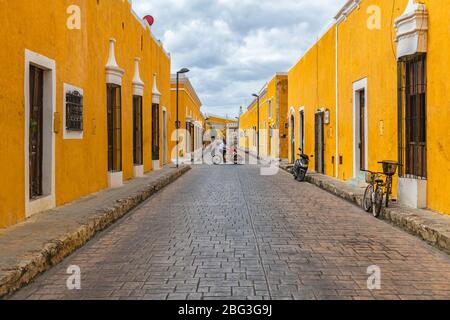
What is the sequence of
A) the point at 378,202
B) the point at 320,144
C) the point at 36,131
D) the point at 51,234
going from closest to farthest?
the point at 51,234 < the point at 36,131 < the point at 378,202 < the point at 320,144

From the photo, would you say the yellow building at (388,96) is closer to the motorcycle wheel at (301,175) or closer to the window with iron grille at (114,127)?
the motorcycle wheel at (301,175)

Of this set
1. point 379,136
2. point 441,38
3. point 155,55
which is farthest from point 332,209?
point 155,55

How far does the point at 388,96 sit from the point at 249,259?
6385 mm

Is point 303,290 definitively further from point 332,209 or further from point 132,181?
point 132,181

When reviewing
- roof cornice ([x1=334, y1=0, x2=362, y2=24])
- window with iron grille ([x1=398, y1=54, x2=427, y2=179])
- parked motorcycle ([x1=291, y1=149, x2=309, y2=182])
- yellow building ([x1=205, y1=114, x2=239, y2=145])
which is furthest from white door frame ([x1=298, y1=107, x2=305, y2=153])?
yellow building ([x1=205, y1=114, x2=239, y2=145])

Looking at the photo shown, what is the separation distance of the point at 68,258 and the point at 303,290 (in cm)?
308

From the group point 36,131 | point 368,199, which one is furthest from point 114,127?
point 368,199

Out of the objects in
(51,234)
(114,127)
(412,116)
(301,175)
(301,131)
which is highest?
(301,131)

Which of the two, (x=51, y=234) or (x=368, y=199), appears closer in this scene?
(x=51, y=234)

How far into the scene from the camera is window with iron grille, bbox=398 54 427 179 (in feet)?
30.2

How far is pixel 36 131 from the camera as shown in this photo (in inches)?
353

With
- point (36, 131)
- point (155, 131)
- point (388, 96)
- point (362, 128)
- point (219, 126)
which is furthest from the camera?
point (219, 126)

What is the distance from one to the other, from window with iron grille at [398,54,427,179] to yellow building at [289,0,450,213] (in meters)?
0.02

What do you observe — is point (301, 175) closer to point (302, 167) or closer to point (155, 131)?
point (302, 167)
